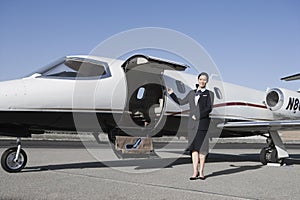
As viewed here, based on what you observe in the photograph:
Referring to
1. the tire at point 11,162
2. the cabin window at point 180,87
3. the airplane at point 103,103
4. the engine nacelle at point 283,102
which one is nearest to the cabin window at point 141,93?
the airplane at point 103,103

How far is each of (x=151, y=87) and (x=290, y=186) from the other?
15.8ft

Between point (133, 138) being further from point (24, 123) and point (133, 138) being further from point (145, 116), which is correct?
point (24, 123)

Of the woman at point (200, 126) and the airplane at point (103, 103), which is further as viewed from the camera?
the airplane at point (103, 103)

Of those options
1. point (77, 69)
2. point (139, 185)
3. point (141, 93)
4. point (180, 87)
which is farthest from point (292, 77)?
point (139, 185)

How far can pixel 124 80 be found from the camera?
28.4 ft

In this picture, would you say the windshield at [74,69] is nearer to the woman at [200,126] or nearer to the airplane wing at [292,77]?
the woman at [200,126]

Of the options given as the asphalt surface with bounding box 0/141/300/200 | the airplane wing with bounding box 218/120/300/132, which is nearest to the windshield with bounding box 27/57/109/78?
the asphalt surface with bounding box 0/141/300/200

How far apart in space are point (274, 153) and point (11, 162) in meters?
7.49

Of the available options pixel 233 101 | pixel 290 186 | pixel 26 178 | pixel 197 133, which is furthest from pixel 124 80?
pixel 233 101

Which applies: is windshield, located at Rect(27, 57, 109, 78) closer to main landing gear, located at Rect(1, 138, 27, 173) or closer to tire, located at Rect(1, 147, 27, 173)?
main landing gear, located at Rect(1, 138, 27, 173)

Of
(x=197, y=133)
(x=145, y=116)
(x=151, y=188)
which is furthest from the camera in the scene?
(x=145, y=116)

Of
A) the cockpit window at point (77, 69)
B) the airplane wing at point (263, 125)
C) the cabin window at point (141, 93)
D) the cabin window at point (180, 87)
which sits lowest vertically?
the airplane wing at point (263, 125)

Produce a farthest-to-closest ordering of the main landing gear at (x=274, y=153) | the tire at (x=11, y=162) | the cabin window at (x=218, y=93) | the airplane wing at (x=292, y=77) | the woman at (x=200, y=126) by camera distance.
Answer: the airplane wing at (x=292, y=77) < the cabin window at (x=218, y=93) < the main landing gear at (x=274, y=153) < the tire at (x=11, y=162) < the woman at (x=200, y=126)

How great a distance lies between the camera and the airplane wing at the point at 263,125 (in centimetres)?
1023
